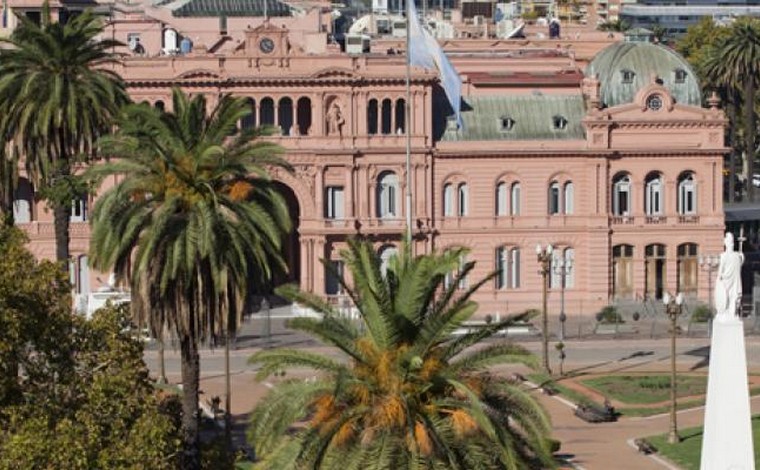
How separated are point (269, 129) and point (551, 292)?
5579 cm

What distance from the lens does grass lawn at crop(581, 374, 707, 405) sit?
3812 inches

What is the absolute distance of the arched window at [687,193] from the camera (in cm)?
12588

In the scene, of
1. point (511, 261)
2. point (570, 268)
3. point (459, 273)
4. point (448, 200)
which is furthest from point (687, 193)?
point (459, 273)

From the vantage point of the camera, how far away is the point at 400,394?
5534 centimetres

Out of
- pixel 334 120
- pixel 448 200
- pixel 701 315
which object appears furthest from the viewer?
pixel 448 200

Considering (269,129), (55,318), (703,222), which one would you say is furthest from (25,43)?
(703,222)

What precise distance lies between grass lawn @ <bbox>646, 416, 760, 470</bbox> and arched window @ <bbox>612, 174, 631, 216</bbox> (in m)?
36.8

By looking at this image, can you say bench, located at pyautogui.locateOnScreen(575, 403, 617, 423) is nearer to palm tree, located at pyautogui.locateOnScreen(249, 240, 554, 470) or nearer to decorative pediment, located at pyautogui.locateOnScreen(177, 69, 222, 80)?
palm tree, located at pyautogui.locateOnScreen(249, 240, 554, 470)

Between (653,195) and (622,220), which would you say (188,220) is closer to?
(622,220)

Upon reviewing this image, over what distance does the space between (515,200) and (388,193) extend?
6.76 m

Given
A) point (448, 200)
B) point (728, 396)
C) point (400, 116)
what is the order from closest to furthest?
point (728, 396) < point (400, 116) < point (448, 200)

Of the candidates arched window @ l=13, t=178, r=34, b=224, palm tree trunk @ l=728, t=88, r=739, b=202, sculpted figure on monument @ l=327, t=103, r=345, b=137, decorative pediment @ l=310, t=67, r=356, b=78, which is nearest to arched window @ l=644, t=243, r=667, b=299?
sculpted figure on monument @ l=327, t=103, r=345, b=137

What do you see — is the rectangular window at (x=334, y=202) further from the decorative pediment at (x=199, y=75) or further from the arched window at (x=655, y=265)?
the arched window at (x=655, y=265)

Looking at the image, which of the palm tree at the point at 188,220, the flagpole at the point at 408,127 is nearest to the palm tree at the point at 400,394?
the palm tree at the point at 188,220
